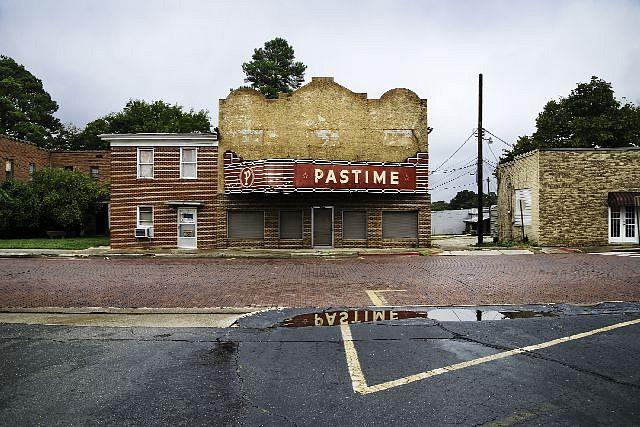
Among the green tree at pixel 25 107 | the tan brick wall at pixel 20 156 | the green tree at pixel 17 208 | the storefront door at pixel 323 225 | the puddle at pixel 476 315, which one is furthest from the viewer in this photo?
the green tree at pixel 25 107

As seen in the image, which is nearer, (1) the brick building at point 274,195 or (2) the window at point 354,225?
(1) the brick building at point 274,195

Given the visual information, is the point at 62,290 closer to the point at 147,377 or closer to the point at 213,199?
the point at 147,377

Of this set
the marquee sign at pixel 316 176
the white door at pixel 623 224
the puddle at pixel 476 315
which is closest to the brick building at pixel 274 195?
the marquee sign at pixel 316 176

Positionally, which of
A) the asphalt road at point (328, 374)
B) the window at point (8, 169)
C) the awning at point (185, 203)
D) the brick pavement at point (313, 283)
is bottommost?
the asphalt road at point (328, 374)

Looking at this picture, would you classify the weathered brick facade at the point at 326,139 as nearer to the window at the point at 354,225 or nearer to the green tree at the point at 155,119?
the window at the point at 354,225

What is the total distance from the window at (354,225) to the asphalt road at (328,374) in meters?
18.8

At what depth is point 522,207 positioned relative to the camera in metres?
29.1

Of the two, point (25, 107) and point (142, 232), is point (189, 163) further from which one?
point (25, 107)

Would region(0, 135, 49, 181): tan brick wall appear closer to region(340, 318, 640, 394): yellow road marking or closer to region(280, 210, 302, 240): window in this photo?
region(280, 210, 302, 240): window

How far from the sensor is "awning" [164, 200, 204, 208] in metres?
26.1

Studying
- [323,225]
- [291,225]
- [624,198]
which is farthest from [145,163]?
[624,198]

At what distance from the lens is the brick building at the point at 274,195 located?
86.9 feet

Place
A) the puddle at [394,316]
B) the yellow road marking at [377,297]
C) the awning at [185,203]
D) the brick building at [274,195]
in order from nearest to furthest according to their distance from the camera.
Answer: the puddle at [394,316] < the yellow road marking at [377,297] < the awning at [185,203] < the brick building at [274,195]

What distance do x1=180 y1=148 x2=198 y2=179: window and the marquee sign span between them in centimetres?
195
